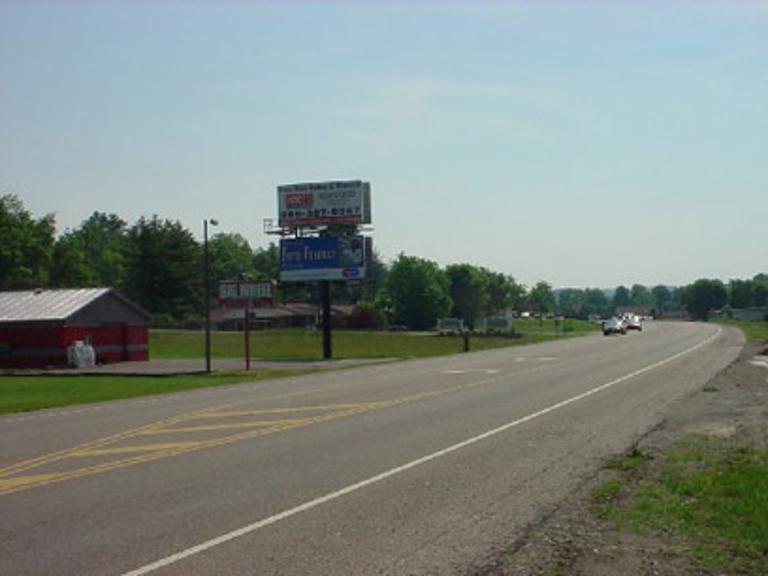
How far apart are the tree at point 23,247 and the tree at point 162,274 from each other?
47.8ft

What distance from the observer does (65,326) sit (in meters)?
54.6

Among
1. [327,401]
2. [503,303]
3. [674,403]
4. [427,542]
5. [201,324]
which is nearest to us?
[427,542]

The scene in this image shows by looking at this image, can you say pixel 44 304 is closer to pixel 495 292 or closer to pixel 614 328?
pixel 614 328

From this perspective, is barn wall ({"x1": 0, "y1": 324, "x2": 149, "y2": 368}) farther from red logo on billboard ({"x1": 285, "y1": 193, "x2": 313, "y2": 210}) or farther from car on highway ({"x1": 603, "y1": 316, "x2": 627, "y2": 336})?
car on highway ({"x1": 603, "y1": 316, "x2": 627, "y2": 336})

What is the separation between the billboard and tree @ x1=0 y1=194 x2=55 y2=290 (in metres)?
52.5

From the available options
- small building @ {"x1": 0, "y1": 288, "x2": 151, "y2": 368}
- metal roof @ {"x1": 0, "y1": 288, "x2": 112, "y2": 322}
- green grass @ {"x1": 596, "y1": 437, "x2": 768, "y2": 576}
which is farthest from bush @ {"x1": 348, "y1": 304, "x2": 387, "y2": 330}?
green grass @ {"x1": 596, "y1": 437, "x2": 768, "y2": 576}

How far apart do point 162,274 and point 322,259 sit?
71.9m

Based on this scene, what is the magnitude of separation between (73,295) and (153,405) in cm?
3585

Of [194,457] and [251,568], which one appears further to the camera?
[194,457]

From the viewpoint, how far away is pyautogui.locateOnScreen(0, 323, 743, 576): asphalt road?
8344 mm

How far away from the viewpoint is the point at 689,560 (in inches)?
311

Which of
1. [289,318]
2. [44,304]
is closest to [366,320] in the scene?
[289,318]

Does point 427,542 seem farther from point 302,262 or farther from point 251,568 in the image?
→ point 302,262

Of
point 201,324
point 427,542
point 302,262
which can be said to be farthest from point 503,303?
point 427,542
